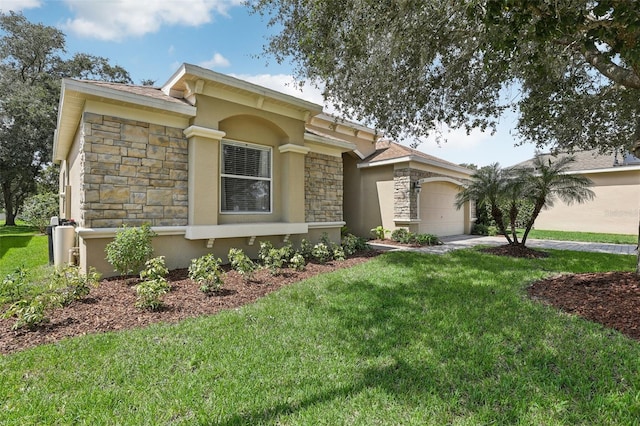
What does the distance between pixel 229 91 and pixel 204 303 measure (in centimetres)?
504

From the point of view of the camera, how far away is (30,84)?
23.3 metres

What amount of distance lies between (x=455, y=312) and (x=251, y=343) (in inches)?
115

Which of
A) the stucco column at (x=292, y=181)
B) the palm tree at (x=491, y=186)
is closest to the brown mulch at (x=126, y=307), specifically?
the stucco column at (x=292, y=181)

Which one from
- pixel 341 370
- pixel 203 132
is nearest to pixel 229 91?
pixel 203 132

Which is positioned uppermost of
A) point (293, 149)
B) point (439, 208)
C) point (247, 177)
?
point (293, 149)

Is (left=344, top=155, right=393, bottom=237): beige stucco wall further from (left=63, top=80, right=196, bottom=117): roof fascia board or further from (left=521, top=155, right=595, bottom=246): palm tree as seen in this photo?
(left=63, top=80, right=196, bottom=117): roof fascia board

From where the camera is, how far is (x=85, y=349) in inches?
133

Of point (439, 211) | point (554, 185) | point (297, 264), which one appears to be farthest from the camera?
point (439, 211)


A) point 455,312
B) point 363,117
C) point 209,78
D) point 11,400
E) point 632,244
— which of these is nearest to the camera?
point 11,400

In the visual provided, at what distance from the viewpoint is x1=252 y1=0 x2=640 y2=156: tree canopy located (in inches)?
205

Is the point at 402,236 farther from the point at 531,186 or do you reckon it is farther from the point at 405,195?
the point at 531,186

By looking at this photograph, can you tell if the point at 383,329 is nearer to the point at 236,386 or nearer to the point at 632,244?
the point at 236,386

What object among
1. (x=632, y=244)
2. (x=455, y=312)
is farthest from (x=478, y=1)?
(x=632, y=244)

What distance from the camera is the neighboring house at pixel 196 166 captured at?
6.09 m
